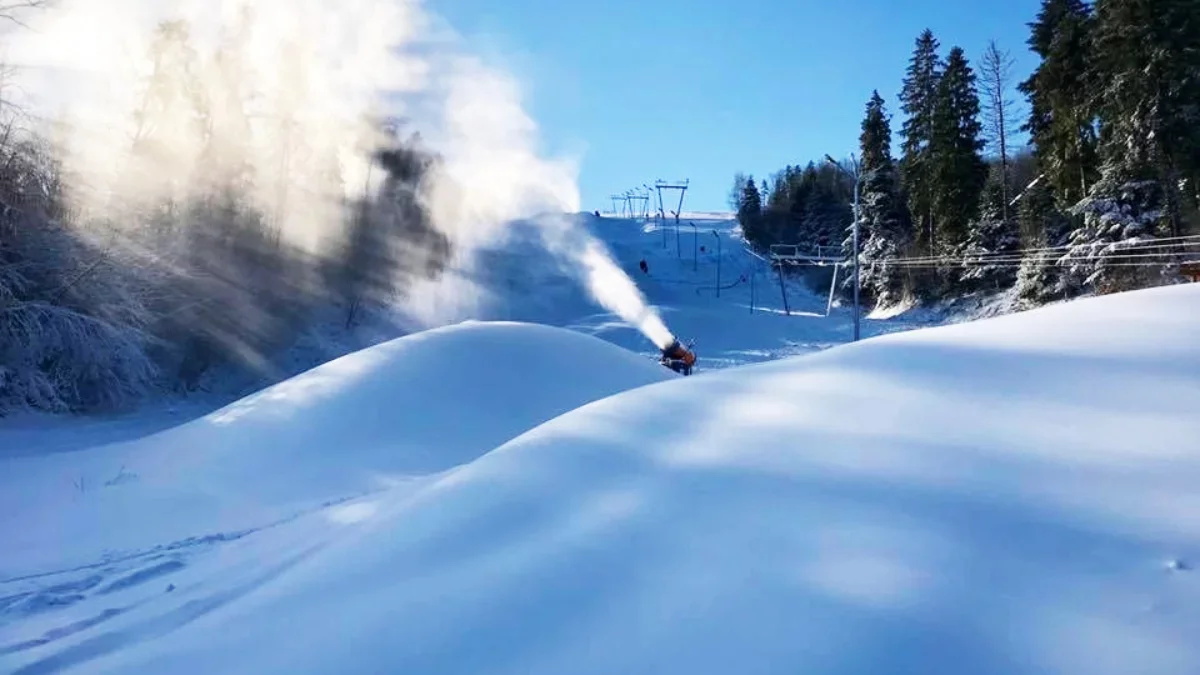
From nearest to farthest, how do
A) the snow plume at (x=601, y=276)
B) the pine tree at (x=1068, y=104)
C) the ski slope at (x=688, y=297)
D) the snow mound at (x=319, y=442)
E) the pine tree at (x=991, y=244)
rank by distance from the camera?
the snow mound at (x=319, y=442), the pine tree at (x=1068, y=104), the ski slope at (x=688, y=297), the pine tree at (x=991, y=244), the snow plume at (x=601, y=276)

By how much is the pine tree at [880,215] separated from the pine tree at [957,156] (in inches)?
179

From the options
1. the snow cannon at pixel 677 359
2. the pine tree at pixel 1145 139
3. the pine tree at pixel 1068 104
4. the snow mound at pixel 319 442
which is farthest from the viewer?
the pine tree at pixel 1068 104

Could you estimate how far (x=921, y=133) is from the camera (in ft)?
141

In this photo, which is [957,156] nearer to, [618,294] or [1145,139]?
[1145,139]

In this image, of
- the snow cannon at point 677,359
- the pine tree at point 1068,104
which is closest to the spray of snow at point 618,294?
the snow cannon at point 677,359

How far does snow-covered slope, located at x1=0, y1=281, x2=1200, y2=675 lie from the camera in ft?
7.59

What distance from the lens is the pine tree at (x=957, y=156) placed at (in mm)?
38969

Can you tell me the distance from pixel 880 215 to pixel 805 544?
151ft

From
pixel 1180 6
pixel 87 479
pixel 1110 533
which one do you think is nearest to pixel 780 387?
pixel 1110 533

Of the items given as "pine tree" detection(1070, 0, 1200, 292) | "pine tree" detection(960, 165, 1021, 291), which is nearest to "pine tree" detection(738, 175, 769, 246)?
"pine tree" detection(960, 165, 1021, 291)

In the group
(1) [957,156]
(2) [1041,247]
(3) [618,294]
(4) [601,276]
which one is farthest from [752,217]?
(2) [1041,247]

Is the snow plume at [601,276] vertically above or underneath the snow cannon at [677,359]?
above

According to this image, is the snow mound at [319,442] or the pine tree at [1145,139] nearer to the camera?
the snow mound at [319,442]

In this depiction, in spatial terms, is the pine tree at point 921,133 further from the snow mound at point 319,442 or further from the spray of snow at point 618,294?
the snow mound at point 319,442
